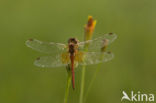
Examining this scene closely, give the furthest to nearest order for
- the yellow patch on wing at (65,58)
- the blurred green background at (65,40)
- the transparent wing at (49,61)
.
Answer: the blurred green background at (65,40)
the transparent wing at (49,61)
the yellow patch on wing at (65,58)

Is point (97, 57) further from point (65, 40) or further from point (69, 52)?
point (65, 40)

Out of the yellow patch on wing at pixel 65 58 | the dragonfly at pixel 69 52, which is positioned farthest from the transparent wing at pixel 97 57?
the yellow patch on wing at pixel 65 58

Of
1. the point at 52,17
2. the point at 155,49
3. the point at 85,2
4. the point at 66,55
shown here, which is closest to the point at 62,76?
the point at 155,49

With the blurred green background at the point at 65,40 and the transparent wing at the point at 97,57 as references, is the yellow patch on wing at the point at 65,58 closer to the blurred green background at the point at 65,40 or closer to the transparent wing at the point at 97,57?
the transparent wing at the point at 97,57

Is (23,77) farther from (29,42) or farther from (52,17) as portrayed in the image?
(52,17)

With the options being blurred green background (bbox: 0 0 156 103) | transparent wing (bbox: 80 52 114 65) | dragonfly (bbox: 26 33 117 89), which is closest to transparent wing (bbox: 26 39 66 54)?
dragonfly (bbox: 26 33 117 89)

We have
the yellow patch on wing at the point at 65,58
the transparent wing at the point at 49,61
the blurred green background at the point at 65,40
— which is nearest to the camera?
the yellow patch on wing at the point at 65,58

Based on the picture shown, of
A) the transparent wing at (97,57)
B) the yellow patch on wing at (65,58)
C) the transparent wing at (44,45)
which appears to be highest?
the transparent wing at (44,45)

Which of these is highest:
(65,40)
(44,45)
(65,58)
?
(65,40)

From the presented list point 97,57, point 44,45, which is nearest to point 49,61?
point 44,45
